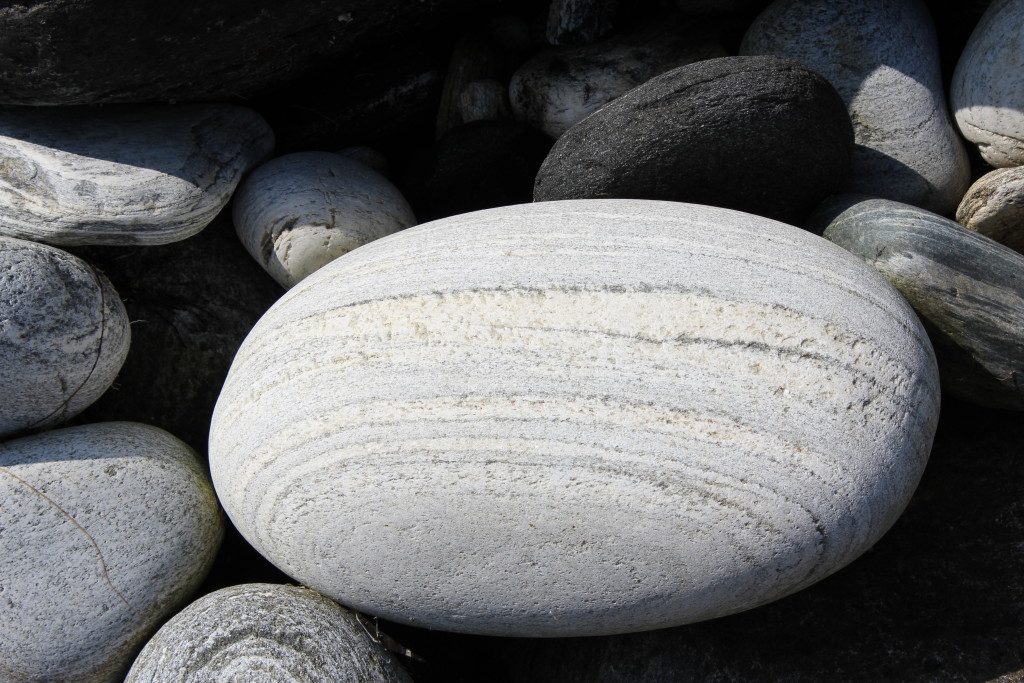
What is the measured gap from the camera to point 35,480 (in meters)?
1.94

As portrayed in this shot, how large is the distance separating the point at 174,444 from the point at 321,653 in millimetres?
794

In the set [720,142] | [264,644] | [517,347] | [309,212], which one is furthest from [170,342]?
[720,142]

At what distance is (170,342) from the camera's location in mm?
2357

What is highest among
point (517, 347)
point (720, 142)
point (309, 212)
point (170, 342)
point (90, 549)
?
point (720, 142)

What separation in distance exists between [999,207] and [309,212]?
192cm

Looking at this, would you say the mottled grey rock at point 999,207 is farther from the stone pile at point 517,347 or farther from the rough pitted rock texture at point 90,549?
the rough pitted rock texture at point 90,549

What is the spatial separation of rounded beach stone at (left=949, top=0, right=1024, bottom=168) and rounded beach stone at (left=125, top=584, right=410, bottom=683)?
7.12ft

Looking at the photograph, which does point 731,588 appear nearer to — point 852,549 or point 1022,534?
point 852,549

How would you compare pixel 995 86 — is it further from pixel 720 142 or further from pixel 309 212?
pixel 309 212

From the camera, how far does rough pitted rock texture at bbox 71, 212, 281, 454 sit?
2348 mm

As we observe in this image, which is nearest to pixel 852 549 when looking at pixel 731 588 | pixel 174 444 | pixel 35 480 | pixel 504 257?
pixel 731 588

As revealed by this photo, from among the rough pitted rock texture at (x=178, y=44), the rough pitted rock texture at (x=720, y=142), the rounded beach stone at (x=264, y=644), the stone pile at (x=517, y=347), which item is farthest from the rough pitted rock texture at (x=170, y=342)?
the rough pitted rock texture at (x=720, y=142)

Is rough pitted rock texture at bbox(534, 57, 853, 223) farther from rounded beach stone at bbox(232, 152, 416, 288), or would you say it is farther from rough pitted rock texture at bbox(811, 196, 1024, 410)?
Result: rounded beach stone at bbox(232, 152, 416, 288)

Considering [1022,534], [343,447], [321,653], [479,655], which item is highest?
[343,447]
